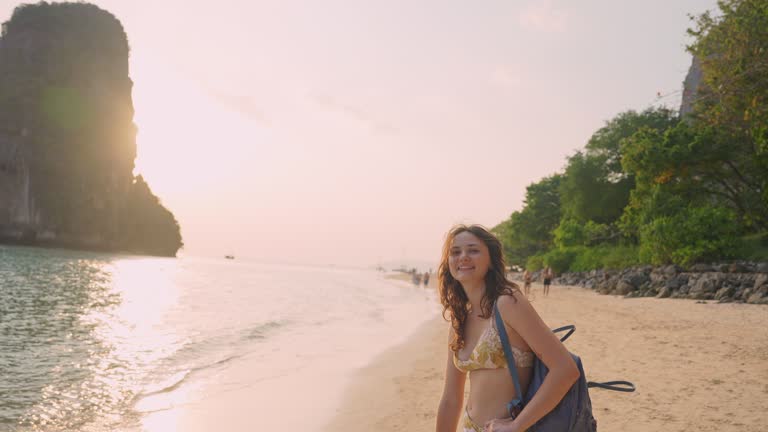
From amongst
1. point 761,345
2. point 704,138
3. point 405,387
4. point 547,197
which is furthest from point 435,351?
point 547,197

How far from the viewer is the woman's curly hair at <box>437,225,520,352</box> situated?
7.79 feet

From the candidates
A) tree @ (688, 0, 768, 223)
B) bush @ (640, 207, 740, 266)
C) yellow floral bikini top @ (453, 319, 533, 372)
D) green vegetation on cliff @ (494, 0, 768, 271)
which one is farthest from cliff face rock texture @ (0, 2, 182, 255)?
yellow floral bikini top @ (453, 319, 533, 372)

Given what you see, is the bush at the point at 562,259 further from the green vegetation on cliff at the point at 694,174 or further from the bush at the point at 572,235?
the bush at the point at 572,235

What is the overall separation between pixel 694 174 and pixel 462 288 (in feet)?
115

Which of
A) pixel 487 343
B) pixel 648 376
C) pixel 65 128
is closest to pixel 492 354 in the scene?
pixel 487 343

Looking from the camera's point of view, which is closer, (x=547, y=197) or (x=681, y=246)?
(x=681, y=246)

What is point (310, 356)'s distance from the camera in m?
13.3

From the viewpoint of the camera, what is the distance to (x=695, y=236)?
2688cm

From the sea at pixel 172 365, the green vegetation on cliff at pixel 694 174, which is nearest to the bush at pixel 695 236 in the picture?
the green vegetation on cliff at pixel 694 174

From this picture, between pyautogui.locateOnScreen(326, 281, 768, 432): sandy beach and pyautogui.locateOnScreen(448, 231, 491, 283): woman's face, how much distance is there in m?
4.63

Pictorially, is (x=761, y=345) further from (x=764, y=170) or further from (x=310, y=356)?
(x=764, y=170)

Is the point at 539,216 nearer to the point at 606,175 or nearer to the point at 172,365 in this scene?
the point at 606,175

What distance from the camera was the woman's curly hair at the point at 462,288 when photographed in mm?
2375

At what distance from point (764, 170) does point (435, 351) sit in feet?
75.7
